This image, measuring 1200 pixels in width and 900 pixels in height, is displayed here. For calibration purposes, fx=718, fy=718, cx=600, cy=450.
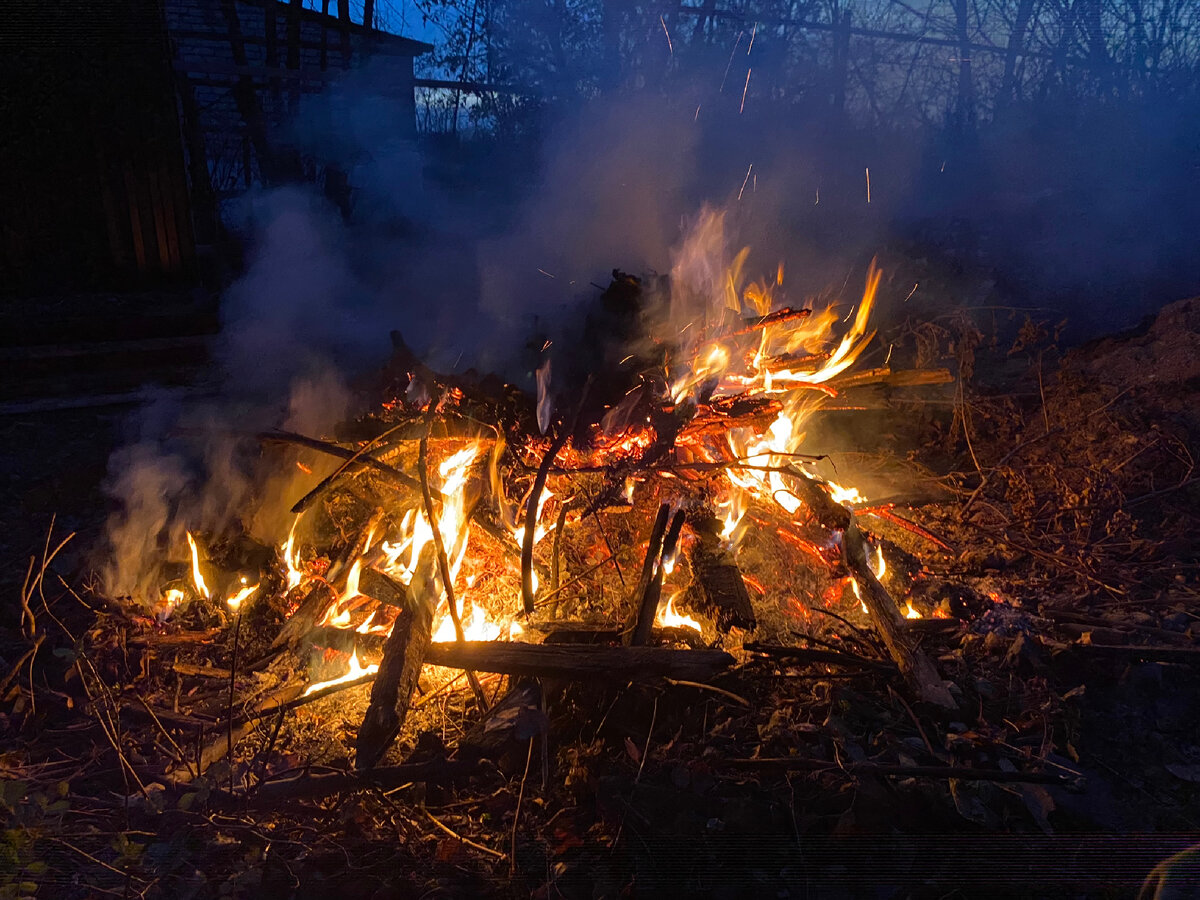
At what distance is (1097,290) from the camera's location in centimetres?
778

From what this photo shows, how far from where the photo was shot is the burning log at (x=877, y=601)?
→ 2.93 m

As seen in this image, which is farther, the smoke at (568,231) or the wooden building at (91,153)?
the wooden building at (91,153)

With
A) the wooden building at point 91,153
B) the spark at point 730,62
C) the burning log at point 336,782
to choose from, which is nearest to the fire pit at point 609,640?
the burning log at point 336,782

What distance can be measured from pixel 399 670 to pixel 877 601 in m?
2.16

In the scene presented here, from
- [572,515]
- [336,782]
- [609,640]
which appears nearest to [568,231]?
[572,515]

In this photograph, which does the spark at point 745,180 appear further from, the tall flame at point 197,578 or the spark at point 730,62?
the tall flame at point 197,578

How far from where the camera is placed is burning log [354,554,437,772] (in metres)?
2.74

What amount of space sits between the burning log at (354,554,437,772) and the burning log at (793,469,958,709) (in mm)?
2021

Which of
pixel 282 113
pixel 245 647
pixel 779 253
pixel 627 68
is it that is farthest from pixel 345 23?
pixel 245 647

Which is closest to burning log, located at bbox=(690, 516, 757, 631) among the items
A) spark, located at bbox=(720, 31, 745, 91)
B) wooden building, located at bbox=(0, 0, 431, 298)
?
wooden building, located at bbox=(0, 0, 431, 298)

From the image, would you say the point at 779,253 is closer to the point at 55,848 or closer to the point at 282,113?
the point at 282,113

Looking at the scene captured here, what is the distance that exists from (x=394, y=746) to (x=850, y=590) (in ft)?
7.88

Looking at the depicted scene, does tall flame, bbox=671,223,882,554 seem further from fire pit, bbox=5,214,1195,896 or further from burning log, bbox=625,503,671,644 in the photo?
burning log, bbox=625,503,671,644

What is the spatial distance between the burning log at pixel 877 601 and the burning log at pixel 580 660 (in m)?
0.76
